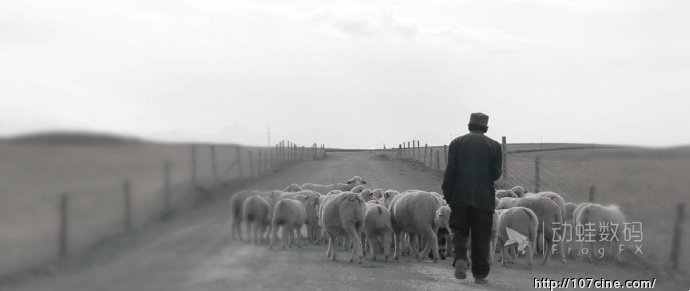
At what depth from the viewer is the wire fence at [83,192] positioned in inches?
219

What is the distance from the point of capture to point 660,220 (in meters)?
14.7

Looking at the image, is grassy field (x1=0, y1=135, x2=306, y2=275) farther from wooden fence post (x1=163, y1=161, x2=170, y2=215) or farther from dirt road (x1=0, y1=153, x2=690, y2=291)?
dirt road (x1=0, y1=153, x2=690, y2=291)

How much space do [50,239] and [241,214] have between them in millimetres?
3397

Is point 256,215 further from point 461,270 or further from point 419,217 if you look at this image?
point 461,270

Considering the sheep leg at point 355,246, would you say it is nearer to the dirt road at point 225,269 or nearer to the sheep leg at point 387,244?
the dirt road at point 225,269

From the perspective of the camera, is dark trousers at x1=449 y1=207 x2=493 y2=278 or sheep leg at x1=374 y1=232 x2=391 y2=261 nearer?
dark trousers at x1=449 y1=207 x2=493 y2=278

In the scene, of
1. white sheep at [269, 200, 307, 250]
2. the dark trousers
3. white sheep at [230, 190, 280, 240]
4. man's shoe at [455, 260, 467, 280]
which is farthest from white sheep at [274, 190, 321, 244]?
man's shoe at [455, 260, 467, 280]

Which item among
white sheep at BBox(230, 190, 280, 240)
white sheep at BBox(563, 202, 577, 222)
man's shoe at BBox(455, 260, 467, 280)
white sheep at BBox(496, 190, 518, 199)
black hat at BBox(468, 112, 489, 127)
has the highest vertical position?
black hat at BBox(468, 112, 489, 127)

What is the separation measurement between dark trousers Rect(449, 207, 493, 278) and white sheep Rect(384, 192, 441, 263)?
92.8 inches

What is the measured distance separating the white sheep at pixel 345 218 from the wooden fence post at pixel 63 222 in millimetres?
5538

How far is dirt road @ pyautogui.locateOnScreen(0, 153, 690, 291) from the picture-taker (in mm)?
6867

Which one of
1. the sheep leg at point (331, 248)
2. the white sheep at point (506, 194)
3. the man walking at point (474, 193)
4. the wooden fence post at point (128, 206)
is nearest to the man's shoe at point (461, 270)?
the man walking at point (474, 193)

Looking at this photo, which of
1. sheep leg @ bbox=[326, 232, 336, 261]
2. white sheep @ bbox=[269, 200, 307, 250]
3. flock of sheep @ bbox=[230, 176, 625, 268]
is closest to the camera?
flock of sheep @ bbox=[230, 176, 625, 268]

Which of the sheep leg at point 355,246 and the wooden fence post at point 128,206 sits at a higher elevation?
the wooden fence post at point 128,206
